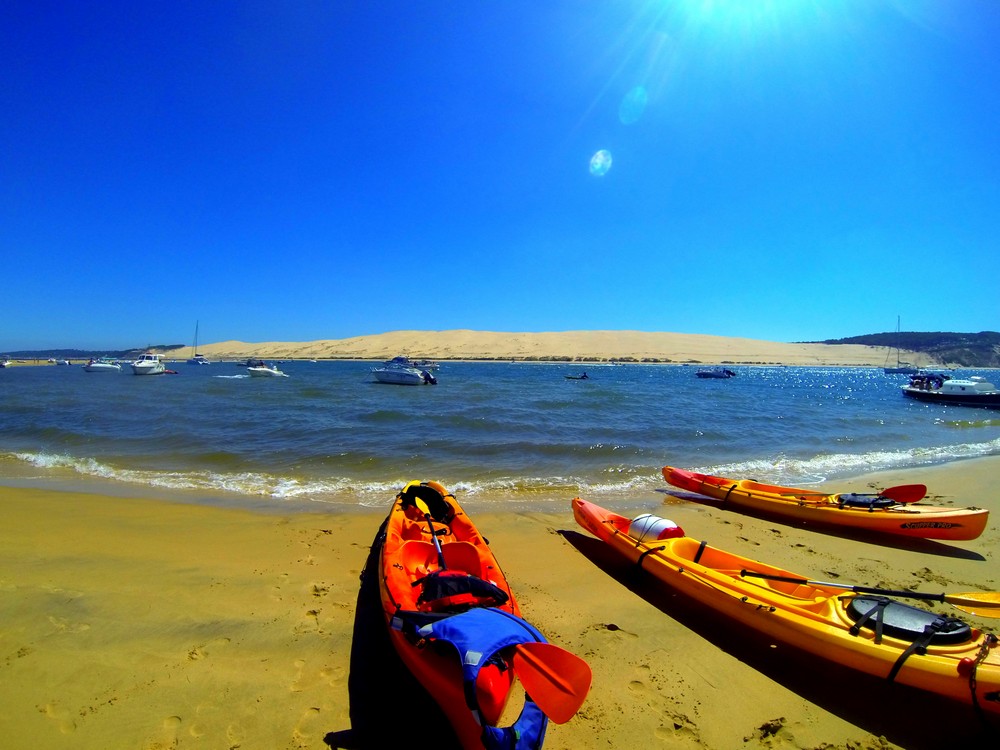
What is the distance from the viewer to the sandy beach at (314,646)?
307 centimetres

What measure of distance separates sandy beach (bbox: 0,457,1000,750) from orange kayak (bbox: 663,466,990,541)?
1.11ft

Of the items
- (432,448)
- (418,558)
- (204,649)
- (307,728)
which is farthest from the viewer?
(432,448)

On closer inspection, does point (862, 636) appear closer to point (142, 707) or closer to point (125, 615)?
point (142, 707)

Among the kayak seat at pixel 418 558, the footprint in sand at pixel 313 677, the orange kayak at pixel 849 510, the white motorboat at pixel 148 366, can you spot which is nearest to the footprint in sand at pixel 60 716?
the footprint in sand at pixel 313 677

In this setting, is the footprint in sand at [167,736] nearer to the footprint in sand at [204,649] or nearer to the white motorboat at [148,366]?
the footprint in sand at [204,649]

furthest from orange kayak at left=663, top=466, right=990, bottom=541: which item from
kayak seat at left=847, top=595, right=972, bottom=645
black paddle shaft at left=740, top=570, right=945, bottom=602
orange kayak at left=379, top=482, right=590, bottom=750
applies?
orange kayak at left=379, top=482, right=590, bottom=750

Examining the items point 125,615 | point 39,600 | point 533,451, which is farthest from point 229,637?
point 533,451

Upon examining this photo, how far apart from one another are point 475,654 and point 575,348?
5046 inches

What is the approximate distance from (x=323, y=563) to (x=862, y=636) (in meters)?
5.28

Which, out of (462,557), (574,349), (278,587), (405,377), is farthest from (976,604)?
(574,349)

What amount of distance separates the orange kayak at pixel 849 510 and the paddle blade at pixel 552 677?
693 centimetres

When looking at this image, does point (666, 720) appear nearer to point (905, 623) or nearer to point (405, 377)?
point (905, 623)

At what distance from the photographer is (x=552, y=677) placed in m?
2.67

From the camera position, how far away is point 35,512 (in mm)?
7066
